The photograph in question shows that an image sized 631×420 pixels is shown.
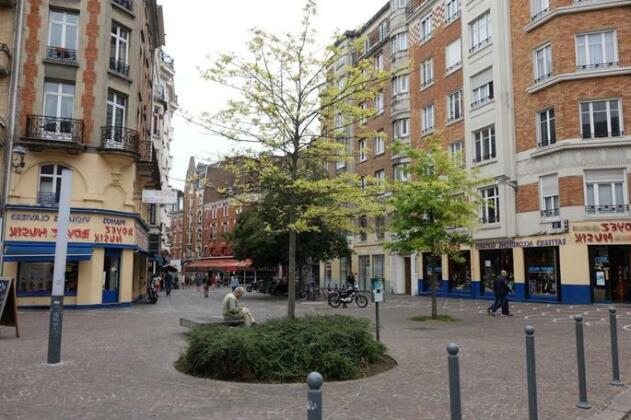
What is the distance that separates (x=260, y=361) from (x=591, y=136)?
72.0 ft

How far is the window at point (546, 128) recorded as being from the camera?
25938mm

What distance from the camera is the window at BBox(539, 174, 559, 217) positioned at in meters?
25.5

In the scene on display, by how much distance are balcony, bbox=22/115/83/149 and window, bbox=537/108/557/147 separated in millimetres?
21357

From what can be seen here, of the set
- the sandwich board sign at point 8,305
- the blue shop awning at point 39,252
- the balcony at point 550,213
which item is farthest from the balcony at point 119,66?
the balcony at point 550,213

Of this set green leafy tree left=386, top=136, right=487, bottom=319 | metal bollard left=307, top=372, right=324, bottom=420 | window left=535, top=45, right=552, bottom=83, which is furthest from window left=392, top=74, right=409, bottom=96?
metal bollard left=307, top=372, right=324, bottom=420

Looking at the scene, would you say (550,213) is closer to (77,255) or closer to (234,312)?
(234,312)

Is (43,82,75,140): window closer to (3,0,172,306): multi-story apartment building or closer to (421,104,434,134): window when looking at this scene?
(3,0,172,306): multi-story apartment building

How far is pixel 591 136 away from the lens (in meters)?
24.5

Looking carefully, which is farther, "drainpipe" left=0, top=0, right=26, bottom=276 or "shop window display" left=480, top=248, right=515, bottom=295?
"shop window display" left=480, top=248, right=515, bottom=295

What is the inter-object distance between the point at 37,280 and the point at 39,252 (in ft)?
4.67

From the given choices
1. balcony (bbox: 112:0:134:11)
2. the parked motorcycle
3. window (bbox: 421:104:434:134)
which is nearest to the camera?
balcony (bbox: 112:0:134:11)

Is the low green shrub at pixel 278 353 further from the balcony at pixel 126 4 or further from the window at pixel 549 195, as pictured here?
the balcony at pixel 126 4

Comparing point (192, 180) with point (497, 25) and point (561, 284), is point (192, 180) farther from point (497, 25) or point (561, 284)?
point (497, 25)

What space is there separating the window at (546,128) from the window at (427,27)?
478 inches
